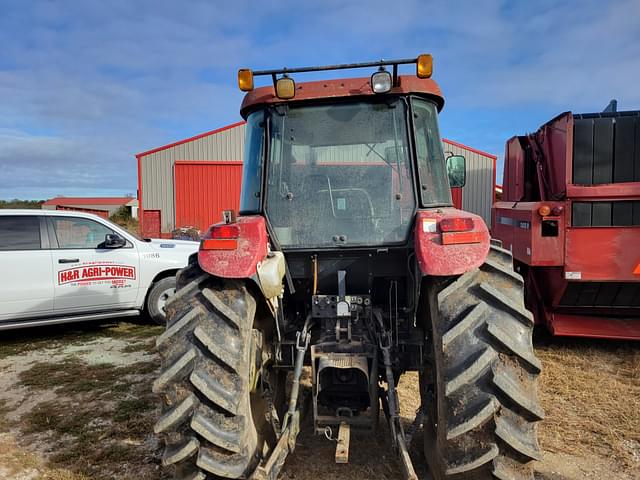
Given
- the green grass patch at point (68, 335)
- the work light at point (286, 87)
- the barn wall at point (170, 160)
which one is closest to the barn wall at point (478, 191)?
the barn wall at point (170, 160)

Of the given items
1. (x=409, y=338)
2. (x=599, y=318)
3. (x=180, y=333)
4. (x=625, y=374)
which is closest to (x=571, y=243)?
(x=599, y=318)

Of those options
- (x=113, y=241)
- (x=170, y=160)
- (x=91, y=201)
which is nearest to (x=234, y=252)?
(x=113, y=241)

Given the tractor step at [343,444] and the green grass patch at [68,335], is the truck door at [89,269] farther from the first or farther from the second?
the tractor step at [343,444]

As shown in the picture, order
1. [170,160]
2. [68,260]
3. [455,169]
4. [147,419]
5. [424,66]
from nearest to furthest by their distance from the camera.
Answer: [424,66] → [455,169] → [147,419] → [68,260] → [170,160]

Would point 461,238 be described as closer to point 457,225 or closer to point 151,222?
point 457,225

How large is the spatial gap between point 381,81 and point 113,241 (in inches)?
218

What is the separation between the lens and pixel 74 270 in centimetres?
677

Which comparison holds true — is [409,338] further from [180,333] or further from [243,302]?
[180,333]

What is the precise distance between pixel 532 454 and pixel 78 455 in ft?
10.3

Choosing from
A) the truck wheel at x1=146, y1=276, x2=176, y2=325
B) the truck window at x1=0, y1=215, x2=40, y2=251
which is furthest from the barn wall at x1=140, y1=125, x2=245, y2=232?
the truck window at x1=0, y1=215, x2=40, y2=251

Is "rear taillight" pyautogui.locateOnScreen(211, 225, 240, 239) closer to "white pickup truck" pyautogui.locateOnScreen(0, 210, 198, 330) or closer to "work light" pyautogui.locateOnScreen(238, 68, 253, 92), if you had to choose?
"work light" pyautogui.locateOnScreen(238, 68, 253, 92)

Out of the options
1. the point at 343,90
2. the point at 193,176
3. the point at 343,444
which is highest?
the point at 193,176

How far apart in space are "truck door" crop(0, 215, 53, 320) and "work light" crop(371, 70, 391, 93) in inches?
225

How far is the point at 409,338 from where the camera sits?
10.3 ft
